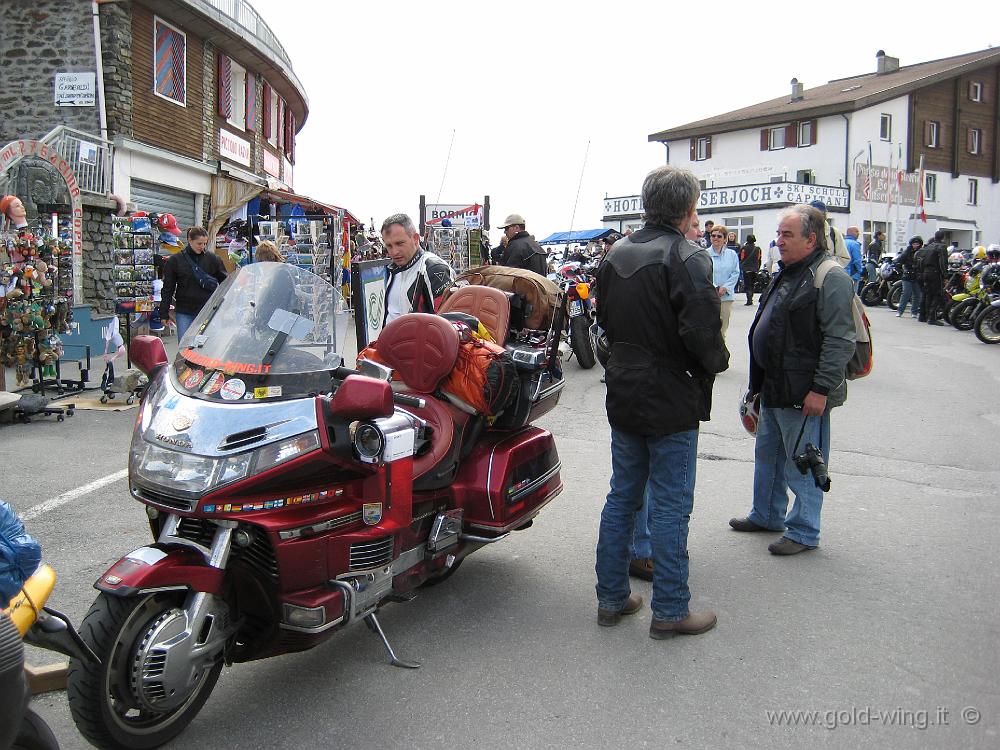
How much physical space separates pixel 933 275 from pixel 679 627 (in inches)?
699

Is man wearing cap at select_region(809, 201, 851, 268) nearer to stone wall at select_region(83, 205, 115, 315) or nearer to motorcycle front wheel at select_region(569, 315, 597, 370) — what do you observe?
motorcycle front wheel at select_region(569, 315, 597, 370)

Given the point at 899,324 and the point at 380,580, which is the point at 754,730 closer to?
the point at 380,580

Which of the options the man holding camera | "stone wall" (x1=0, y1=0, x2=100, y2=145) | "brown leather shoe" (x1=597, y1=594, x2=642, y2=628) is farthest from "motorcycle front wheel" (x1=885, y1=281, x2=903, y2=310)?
"brown leather shoe" (x1=597, y1=594, x2=642, y2=628)

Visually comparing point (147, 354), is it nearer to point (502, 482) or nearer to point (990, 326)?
point (502, 482)

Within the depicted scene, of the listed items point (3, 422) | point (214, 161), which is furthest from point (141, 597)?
point (214, 161)

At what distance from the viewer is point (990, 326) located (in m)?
15.5

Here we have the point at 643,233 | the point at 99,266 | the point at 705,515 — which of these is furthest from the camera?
the point at 99,266

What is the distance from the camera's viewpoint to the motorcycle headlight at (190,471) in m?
2.77

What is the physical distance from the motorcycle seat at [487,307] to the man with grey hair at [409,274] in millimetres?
1171

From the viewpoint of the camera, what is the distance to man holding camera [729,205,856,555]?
15.0 ft

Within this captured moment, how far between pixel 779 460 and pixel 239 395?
3.40 metres

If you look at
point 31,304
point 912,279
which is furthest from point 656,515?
point 912,279

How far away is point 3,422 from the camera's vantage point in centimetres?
806

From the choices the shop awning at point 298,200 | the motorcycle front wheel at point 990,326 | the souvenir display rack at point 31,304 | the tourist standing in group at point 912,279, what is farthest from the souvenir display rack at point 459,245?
the souvenir display rack at point 31,304
